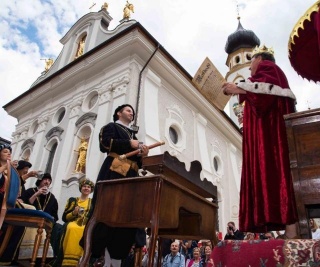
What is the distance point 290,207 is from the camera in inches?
113

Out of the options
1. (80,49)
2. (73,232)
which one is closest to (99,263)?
Result: (73,232)

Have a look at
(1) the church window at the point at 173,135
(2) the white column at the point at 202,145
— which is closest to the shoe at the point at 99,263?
(1) the church window at the point at 173,135

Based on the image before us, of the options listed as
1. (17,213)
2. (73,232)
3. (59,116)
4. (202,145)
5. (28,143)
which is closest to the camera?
(17,213)

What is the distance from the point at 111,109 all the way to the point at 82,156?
222cm

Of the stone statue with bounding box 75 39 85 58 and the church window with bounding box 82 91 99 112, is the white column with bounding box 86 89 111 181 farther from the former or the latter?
the stone statue with bounding box 75 39 85 58

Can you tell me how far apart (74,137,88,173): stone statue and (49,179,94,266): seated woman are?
232 inches

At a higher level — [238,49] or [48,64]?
[238,49]

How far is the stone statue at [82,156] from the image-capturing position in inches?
443

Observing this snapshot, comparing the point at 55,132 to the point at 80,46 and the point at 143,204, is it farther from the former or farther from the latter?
the point at 143,204

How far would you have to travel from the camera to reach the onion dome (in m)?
29.5

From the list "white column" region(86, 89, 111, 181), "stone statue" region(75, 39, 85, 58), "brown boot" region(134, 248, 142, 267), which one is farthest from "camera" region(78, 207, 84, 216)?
"stone statue" region(75, 39, 85, 58)

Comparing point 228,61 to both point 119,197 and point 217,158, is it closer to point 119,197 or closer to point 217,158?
point 217,158

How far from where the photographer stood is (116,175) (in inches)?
134

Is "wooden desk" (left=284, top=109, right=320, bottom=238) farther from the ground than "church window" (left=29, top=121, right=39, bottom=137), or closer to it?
closer to it
